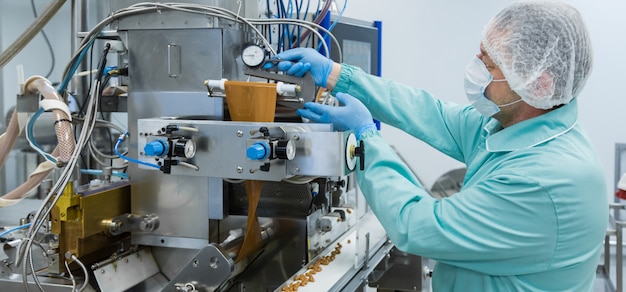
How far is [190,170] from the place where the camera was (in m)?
1.17

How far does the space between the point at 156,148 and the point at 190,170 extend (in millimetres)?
91

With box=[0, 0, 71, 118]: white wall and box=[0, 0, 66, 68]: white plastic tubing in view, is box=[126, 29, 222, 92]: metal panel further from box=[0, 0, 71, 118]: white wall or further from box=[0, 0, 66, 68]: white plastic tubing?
box=[0, 0, 71, 118]: white wall

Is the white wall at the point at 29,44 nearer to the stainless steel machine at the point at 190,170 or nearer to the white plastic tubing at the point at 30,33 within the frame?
the white plastic tubing at the point at 30,33

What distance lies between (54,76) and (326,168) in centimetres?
299

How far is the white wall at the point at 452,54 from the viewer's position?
11.2 feet

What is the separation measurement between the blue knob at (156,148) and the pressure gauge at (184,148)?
0.08ft

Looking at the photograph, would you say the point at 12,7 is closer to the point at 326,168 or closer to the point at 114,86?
the point at 114,86

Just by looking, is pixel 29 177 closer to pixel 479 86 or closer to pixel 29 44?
pixel 479 86

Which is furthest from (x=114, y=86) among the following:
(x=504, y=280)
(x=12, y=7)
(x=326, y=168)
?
(x=12, y=7)

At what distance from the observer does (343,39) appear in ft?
7.41

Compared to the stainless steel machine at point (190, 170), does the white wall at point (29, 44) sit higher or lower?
higher

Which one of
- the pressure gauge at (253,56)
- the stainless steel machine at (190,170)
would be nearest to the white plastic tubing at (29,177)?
the stainless steel machine at (190,170)

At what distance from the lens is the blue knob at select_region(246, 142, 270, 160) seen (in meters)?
1.05

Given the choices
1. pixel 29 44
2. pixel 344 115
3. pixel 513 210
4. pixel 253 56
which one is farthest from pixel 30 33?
pixel 29 44
